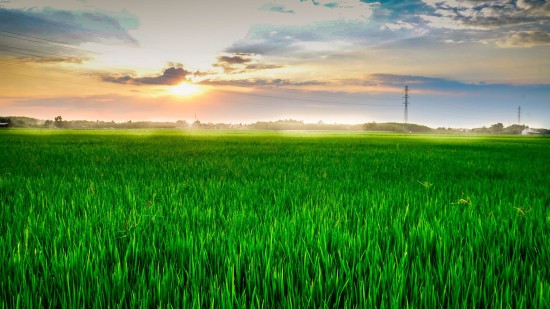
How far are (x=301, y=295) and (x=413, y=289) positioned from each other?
53cm

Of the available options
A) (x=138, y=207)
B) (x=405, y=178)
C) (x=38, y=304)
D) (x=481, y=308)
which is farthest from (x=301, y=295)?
(x=405, y=178)

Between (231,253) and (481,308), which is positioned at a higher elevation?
(231,253)

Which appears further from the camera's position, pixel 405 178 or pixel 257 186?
pixel 405 178

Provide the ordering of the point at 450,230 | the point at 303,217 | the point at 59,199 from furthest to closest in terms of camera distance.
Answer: the point at 59,199, the point at 303,217, the point at 450,230

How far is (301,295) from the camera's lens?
4.93 ft

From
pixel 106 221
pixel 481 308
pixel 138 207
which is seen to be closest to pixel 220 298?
pixel 481 308

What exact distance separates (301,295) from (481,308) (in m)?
0.81

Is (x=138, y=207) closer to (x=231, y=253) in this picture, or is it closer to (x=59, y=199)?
(x=59, y=199)

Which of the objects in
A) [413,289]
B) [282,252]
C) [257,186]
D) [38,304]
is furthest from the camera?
[257,186]

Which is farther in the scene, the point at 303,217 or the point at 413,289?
the point at 303,217

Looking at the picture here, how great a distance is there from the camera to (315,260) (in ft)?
5.70

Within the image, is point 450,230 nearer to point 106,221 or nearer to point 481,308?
point 481,308

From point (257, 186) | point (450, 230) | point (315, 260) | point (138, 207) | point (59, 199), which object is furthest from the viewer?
point (257, 186)

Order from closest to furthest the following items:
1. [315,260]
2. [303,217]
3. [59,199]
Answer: [315,260] → [303,217] → [59,199]
